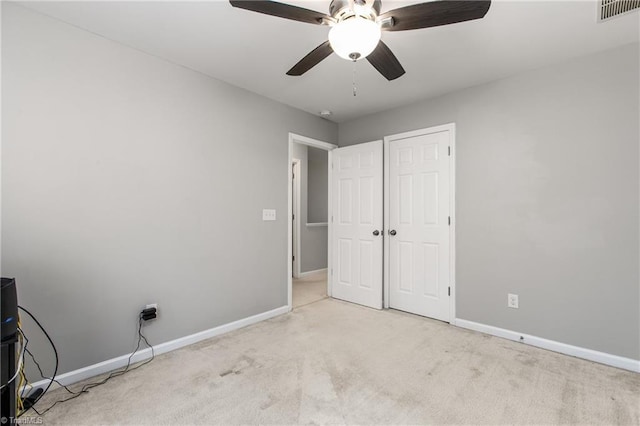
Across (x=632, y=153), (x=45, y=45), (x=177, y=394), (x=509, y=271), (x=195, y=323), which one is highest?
(x=45, y=45)

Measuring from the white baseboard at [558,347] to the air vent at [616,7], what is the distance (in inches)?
94.6

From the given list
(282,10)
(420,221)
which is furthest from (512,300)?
(282,10)

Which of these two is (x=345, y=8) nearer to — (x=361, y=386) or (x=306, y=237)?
(x=361, y=386)

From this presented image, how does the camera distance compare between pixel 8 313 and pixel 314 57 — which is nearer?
pixel 8 313

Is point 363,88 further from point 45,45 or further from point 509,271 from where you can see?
point 45,45

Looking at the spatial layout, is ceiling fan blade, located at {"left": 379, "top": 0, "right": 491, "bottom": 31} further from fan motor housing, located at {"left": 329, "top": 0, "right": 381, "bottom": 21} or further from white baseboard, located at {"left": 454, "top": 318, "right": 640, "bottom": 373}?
A: white baseboard, located at {"left": 454, "top": 318, "right": 640, "bottom": 373}

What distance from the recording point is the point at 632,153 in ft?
7.27

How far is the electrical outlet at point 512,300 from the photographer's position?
8.89 feet

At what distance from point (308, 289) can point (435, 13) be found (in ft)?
12.5

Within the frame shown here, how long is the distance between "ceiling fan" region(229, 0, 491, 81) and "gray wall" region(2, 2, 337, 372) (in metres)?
1.40

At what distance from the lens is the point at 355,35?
1.42 meters

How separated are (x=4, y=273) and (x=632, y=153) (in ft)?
14.3

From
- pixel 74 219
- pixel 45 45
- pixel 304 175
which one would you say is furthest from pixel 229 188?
pixel 304 175

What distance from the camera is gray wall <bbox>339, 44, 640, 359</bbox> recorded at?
2248 millimetres
